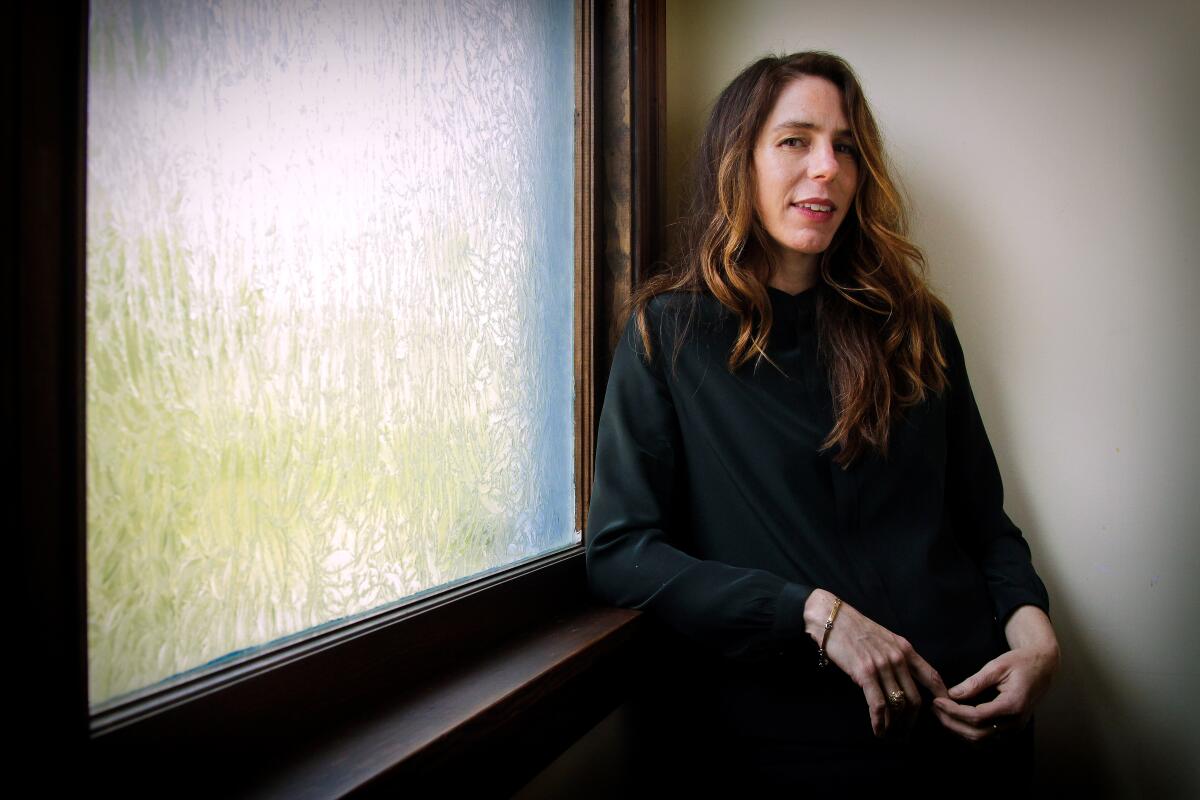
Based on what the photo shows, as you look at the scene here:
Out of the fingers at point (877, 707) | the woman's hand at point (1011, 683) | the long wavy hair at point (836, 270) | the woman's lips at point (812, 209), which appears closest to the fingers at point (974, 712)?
the woman's hand at point (1011, 683)

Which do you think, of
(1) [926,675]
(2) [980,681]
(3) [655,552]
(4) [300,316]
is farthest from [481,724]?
(2) [980,681]

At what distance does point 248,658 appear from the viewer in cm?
74

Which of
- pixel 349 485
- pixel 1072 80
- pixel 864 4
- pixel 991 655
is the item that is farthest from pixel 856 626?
pixel 864 4

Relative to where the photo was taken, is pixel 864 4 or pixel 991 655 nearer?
pixel 991 655

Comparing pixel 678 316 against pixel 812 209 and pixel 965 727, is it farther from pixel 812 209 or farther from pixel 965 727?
pixel 965 727

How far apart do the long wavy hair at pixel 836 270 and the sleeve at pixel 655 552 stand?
0.27 ft

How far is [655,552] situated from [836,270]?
649 millimetres

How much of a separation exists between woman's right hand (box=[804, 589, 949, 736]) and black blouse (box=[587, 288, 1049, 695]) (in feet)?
0.21

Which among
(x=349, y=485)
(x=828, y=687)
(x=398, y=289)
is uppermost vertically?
(x=398, y=289)

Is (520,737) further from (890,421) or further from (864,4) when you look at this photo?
(864,4)

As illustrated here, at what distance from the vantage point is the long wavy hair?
4.09 feet

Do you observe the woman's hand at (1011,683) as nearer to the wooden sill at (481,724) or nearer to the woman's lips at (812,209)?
the wooden sill at (481,724)

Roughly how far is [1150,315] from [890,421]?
596mm

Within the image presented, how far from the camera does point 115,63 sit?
0.63m
